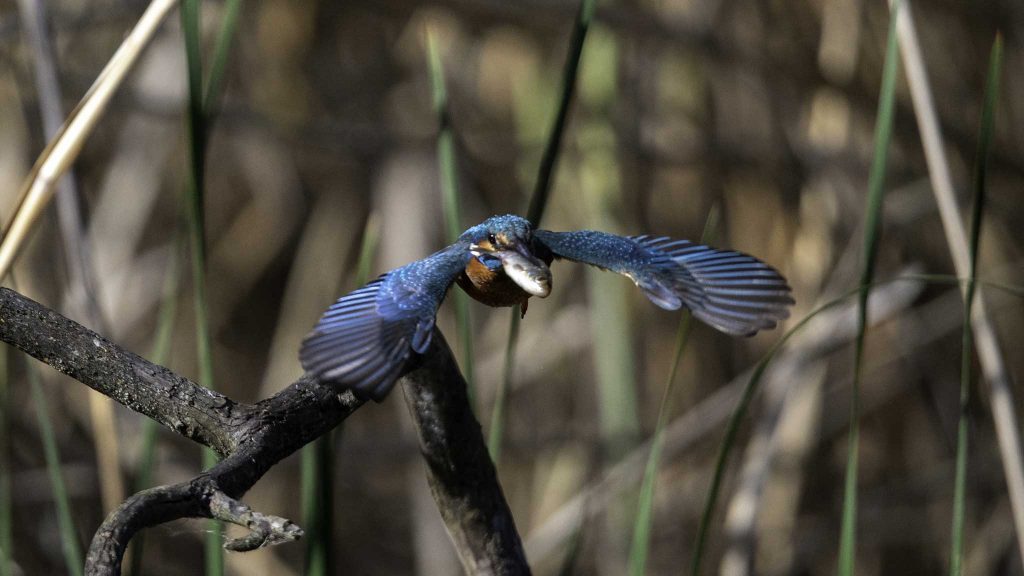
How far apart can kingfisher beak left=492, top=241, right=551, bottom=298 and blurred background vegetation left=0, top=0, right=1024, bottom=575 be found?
982 mm

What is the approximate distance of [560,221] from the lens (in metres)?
1.65

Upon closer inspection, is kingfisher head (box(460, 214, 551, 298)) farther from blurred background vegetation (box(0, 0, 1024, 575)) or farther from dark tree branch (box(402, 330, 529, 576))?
blurred background vegetation (box(0, 0, 1024, 575))

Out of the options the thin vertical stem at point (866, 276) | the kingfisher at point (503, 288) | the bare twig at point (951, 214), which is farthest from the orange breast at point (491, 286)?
the bare twig at point (951, 214)

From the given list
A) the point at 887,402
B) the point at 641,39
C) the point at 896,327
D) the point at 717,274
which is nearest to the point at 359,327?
the point at 717,274

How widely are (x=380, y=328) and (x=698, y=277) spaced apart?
0.54 feet

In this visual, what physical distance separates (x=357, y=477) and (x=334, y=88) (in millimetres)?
708

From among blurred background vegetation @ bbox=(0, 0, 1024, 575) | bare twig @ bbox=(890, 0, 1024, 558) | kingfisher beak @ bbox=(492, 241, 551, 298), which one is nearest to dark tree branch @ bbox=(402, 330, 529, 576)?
kingfisher beak @ bbox=(492, 241, 551, 298)

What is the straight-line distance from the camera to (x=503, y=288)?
0.42 meters

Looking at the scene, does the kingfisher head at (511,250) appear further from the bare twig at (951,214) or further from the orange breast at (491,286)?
the bare twig at (951,214)

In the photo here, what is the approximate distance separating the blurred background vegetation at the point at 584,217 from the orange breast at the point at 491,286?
3.13ft

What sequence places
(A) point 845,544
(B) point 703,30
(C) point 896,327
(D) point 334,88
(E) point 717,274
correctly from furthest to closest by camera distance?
(D) point 334,88 → (C) point 896,327 → (B) point 703,30 → (A) point 845,544 → (E) point 717,274

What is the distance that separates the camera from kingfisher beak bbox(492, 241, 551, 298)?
14.9 inches

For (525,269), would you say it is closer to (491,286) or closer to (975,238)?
(491,286)

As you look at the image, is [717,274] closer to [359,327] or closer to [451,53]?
[359,327]
